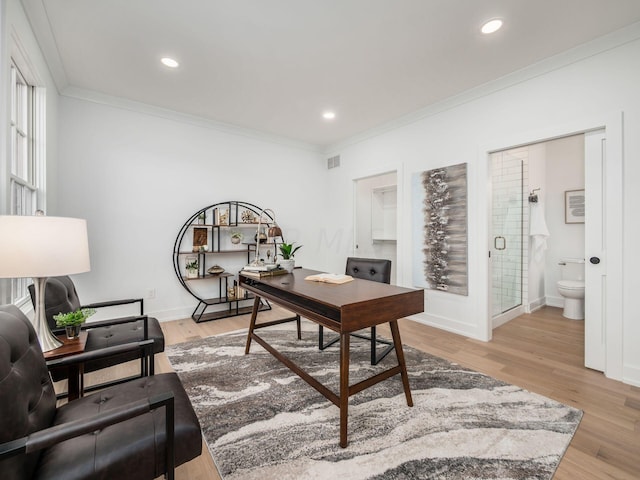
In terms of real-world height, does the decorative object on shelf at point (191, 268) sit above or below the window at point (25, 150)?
below

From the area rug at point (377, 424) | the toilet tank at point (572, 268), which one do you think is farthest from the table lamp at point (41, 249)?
the toilet tank at point (572, 268)

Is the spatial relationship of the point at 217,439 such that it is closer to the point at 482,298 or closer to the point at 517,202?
the point at 482,298

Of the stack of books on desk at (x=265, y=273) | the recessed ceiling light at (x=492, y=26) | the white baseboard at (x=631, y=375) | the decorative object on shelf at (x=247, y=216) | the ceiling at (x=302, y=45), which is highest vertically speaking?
the ceiling at (x=302, y=45)

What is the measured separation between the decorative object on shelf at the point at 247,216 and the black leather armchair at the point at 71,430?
312cm

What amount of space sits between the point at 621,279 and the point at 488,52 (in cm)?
219

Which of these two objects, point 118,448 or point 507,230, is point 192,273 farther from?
point 507,230

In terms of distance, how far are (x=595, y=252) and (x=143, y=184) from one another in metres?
4.80

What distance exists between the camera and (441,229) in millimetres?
3547

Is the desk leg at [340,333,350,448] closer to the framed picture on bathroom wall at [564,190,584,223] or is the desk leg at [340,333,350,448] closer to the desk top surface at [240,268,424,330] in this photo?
the desk top surface at [240,268,424,330]

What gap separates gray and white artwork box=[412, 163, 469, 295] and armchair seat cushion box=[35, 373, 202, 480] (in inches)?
122

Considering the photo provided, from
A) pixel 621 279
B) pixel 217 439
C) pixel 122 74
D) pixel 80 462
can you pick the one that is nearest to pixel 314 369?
pixel 217 439

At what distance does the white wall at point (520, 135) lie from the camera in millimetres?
2273

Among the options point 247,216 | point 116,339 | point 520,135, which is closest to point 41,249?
point 116,339

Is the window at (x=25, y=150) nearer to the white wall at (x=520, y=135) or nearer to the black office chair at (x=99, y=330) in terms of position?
the black office chair at (x=99, y=330)
